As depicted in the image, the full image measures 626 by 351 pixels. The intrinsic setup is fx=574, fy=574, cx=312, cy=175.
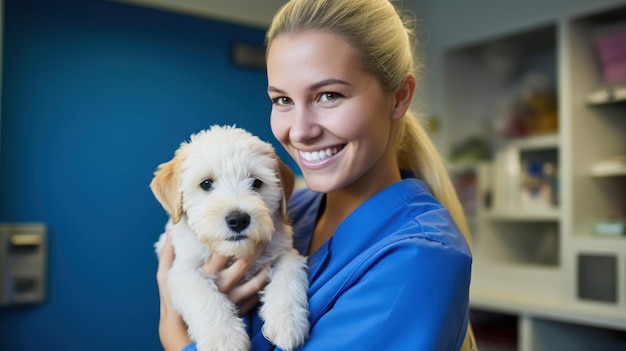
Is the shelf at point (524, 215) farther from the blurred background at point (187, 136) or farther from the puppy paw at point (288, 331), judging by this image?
the puppy paw at point (288, 331)

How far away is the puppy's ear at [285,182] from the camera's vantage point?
4.01 feet

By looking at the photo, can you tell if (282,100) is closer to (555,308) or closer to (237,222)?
(237,222)

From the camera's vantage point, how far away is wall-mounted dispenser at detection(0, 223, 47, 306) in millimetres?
2148

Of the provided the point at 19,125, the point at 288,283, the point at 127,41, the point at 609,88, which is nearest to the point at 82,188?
the point at 19,125

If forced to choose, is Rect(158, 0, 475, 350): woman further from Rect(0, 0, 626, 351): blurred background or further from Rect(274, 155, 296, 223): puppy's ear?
Rect(0, 0, 626, 351): blurred background

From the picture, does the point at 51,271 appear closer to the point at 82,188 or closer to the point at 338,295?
the point at 82,188

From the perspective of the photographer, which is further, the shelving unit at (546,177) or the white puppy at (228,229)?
the shelving unit at (546,177)

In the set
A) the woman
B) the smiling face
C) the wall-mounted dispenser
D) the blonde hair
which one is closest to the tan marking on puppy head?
the woman

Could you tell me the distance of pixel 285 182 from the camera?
4.07ft

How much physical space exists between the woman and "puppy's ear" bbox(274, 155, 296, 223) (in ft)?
0.21

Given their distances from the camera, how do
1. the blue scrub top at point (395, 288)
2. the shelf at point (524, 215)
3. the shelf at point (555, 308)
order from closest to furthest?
1. the blue scrub top at point (395, 288)
2. the shelf at point (555, 308)
3. the shelf at point (524, 215)

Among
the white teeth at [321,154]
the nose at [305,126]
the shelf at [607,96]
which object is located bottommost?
the white teeth at [321,154]

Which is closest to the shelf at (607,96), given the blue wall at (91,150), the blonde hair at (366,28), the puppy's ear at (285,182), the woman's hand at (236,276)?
the blue wall at (91,150)

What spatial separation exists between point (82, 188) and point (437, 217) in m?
1.63
